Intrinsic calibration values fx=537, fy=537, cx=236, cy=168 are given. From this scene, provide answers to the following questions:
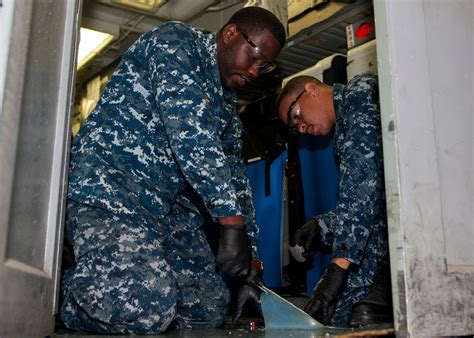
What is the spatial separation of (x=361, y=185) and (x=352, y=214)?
155 mm

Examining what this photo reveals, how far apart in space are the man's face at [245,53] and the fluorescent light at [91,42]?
2.37m

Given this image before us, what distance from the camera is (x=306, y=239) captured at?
125 inches

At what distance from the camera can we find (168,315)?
2113mm

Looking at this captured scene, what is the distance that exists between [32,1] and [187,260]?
164cm

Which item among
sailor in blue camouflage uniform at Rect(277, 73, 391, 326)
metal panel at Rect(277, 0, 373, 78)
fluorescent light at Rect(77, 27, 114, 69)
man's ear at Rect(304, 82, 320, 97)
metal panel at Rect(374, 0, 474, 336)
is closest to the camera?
metal panel at Rect(374, 0, 474, 336)

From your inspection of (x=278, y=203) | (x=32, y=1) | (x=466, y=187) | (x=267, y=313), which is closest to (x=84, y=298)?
(x=267, y=313)

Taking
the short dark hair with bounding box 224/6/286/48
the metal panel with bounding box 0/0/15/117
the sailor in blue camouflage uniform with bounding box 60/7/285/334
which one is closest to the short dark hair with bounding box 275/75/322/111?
the sailor in blue camouflage uniform with bounding box 60/7/285/334

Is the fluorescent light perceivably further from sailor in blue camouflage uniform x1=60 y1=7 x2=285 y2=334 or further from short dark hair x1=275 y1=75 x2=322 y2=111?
sailor in blue camouflage uniform x1=60 y1=7 x2=285 y2=334

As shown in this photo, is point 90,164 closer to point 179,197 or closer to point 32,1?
point 179,197

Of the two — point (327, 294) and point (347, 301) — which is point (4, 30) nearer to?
point (327, 294)

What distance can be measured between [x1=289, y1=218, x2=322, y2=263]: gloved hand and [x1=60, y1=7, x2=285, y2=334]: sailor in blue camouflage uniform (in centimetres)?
53

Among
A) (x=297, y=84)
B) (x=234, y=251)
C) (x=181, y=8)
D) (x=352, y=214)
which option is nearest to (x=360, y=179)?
(x=352, y=214)

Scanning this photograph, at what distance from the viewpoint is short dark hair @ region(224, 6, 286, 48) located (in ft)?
8.18

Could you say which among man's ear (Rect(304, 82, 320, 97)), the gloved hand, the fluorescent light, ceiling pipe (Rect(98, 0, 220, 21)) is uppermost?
ceiling pipe (Rect(98, 0, 220, 21))
